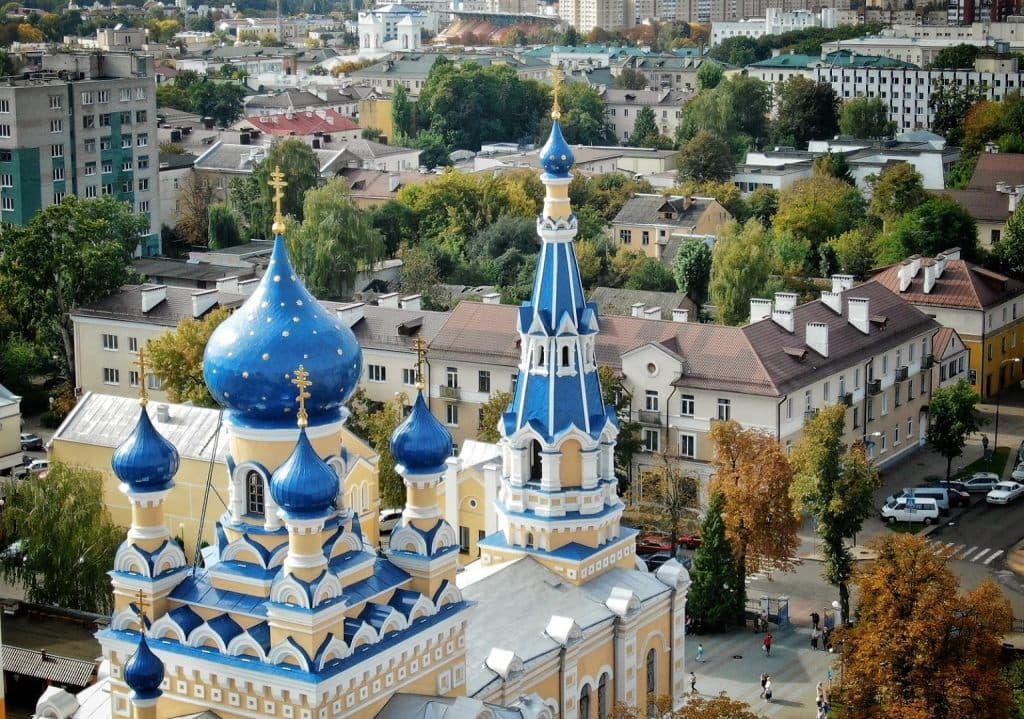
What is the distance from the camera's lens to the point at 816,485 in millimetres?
40219

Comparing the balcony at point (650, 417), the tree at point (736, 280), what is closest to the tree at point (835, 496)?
the balcony at point (650, 417)

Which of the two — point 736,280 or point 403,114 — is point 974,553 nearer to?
point 736,280

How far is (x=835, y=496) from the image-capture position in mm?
39969

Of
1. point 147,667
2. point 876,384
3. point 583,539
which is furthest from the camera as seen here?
point 876,384

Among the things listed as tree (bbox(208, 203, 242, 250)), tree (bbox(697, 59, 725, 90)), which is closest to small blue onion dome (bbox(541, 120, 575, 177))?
tree (bbox(208, 203, 242, 250))

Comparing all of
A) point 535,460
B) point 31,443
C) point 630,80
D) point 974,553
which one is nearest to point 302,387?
point 535,460

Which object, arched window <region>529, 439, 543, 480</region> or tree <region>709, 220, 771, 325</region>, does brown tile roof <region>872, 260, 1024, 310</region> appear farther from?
arched window <region>529, 439, 543, 480</region>

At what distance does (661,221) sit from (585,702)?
48537 mm

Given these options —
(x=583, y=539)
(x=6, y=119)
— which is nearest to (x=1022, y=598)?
(x=583, y=539)

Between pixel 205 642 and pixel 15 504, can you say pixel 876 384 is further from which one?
pixel 205 642

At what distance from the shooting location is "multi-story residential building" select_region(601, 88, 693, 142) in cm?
12525

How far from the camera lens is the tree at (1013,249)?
6656cm

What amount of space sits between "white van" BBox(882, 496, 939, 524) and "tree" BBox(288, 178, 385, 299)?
79.6 ft

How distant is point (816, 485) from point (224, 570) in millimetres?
17332
